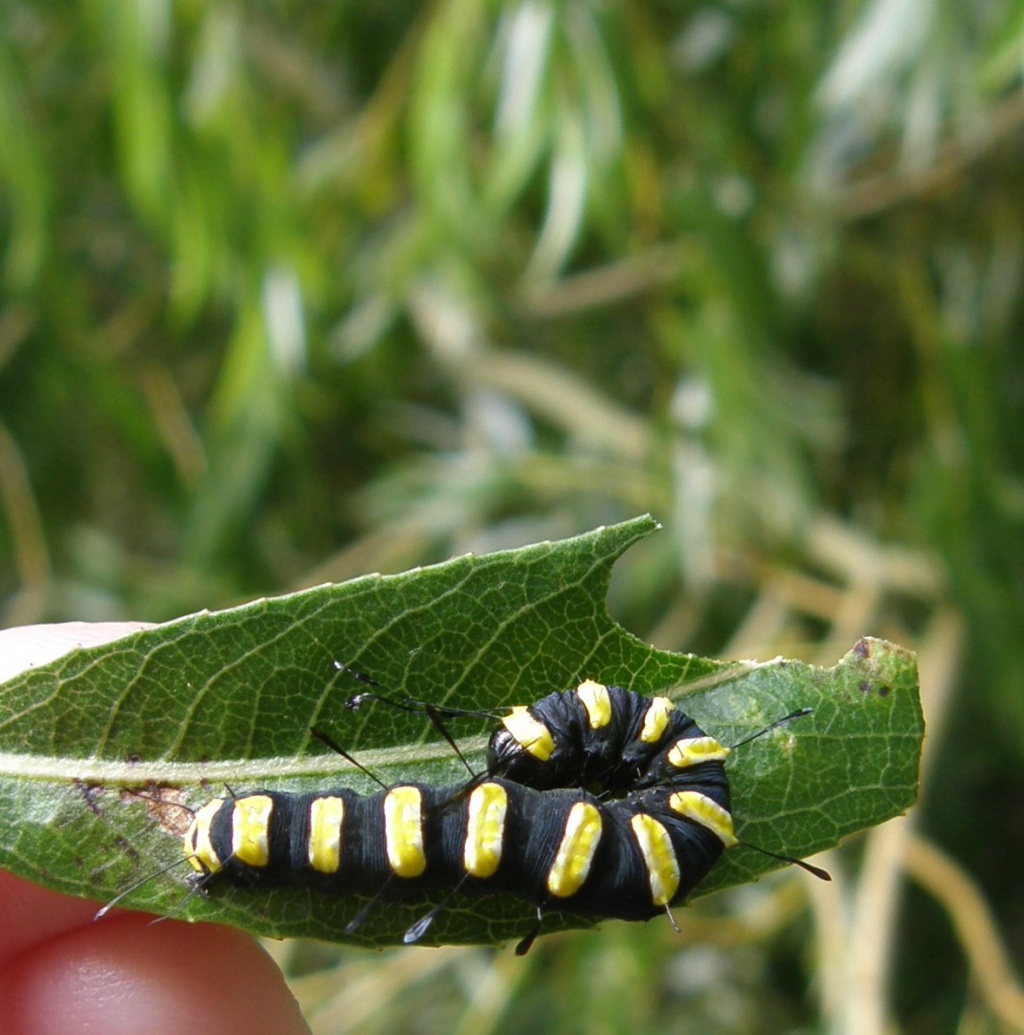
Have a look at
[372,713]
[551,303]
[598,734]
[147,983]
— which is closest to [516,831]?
[598,734]

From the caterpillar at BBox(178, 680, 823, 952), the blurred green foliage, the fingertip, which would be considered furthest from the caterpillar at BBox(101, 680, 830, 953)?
the blurred green foliage

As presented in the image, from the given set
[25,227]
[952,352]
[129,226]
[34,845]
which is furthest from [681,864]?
[129,226]

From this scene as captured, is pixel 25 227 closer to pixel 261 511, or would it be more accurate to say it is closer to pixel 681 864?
pixel 261 511

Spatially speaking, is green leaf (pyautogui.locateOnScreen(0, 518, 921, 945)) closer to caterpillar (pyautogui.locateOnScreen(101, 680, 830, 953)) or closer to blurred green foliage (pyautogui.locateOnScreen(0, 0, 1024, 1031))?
caterpillar (pyautogui.locateOnScreen(101, 680, 830, 953))

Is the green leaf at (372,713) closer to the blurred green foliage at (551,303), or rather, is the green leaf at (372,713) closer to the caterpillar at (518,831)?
the caterpillar at (518,831)

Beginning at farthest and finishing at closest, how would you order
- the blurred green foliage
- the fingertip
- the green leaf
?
the blurred green foliage, the fingertip, the green leaf

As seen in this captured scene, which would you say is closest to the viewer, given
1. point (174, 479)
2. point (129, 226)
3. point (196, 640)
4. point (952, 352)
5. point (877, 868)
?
point (196, 640)
